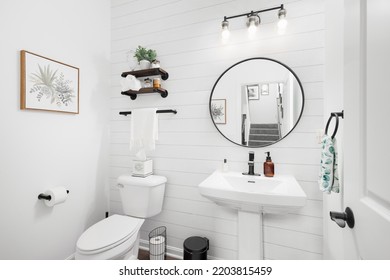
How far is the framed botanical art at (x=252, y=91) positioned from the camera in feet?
4.86

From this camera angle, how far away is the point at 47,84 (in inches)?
56.5

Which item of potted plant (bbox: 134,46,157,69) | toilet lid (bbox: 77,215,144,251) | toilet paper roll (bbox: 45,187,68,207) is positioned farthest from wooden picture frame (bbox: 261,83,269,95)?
toilet paper roll (bbox: 45,187,68,207)

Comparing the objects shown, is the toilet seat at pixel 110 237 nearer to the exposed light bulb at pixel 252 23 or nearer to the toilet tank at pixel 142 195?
the toilet tank at pixel 142 195

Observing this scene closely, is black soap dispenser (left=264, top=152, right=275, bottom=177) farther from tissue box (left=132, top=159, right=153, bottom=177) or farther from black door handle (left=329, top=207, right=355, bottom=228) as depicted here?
tissue box (left=132, top=159, right=153, bottom=177)

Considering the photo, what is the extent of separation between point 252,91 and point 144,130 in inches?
39.6

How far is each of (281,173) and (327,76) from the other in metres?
0.75

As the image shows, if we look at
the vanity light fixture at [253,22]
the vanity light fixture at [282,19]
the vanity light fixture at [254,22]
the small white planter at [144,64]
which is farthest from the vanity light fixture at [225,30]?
the small white planter at [144,64]

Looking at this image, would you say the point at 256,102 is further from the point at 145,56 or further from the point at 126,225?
the point at 126,225

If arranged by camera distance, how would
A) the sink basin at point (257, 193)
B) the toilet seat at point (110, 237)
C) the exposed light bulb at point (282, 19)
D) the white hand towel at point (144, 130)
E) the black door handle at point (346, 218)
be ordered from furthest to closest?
the white hand towel at point (144, 130)
the exposed light bulb at point (282, 19)
the toilet seat at point (110, 237)
the sink basin at point (257, 193)
the black door handle at point (346, 218)

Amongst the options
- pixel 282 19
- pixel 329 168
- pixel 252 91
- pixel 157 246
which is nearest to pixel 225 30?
pixel 282 19

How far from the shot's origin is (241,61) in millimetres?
1486

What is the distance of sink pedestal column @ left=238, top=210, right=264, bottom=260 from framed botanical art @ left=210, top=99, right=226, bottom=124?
0.74 m

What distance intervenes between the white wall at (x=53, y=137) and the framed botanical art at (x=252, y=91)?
147cm
